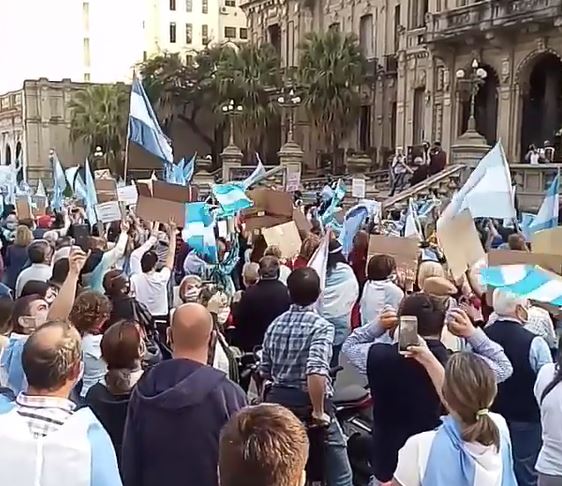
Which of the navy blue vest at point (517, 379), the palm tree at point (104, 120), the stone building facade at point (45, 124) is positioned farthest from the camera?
the stone building facade at point (45, 124)

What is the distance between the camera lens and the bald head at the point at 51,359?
3404 millimetres

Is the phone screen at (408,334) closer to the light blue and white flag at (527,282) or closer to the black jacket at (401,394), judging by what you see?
the black jacket at (401,394)

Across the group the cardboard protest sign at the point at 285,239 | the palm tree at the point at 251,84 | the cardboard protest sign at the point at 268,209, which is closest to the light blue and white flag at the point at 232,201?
the cardboard protest sign at the point at 268,209

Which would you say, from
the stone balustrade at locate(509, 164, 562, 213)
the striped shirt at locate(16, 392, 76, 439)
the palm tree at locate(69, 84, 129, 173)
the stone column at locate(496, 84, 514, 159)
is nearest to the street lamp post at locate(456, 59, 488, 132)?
the stone column at locate(496, 84, 514, 159)

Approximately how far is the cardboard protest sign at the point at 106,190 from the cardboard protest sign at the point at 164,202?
3.44 metres

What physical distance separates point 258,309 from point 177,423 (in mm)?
3248

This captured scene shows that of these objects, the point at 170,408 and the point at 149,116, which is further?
the point at 149,116

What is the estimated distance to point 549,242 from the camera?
6.00m

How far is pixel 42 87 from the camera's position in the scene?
52188 mm

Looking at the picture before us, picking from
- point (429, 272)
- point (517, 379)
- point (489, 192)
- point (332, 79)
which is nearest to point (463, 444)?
point (517, 379)

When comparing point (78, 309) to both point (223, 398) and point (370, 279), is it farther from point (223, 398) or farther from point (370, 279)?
point (370, 279)

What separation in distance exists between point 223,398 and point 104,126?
150ft

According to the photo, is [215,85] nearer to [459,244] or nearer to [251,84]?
[251,84]

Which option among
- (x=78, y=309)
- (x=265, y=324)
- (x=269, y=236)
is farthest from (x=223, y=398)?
(x=269, y=236)
